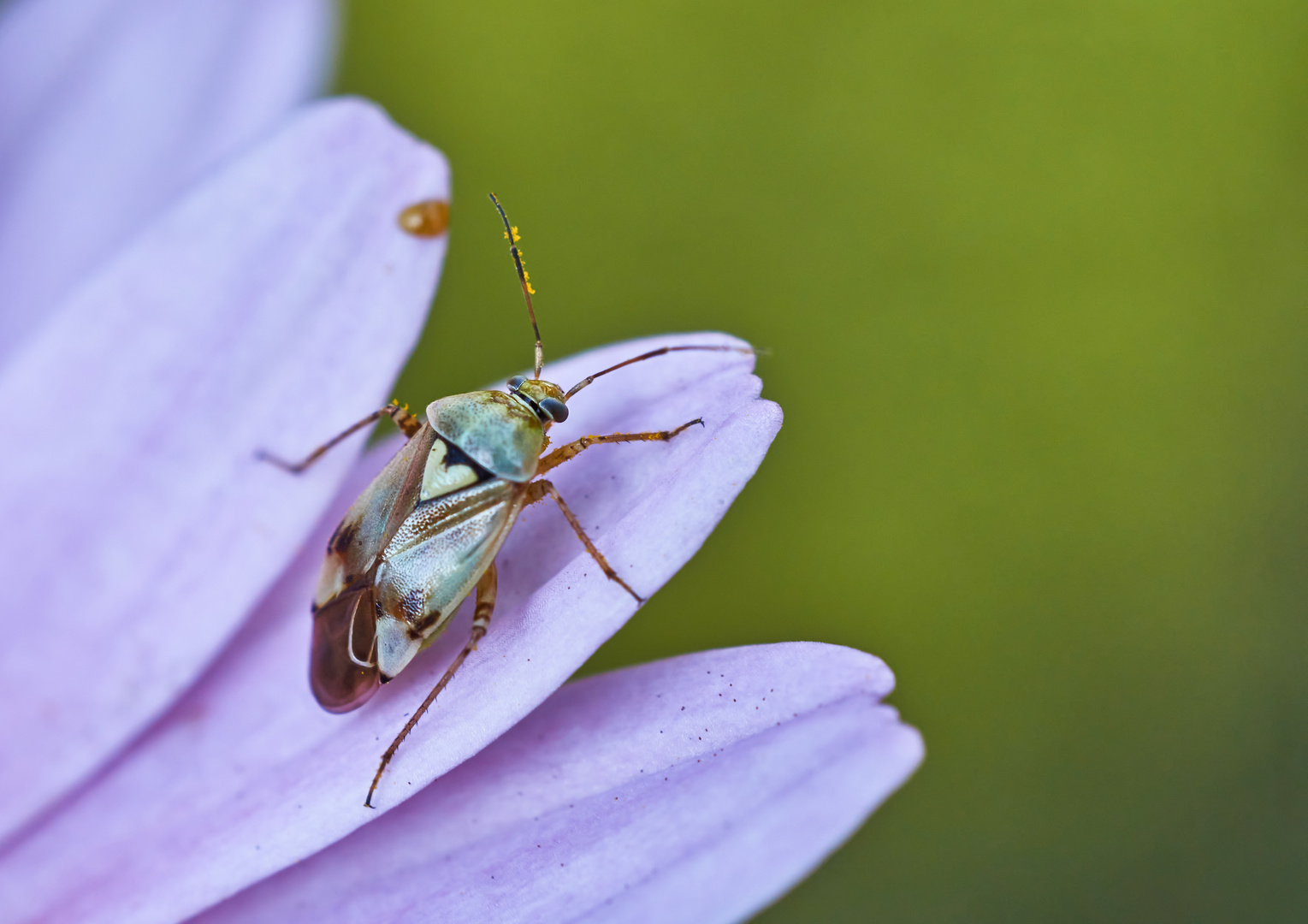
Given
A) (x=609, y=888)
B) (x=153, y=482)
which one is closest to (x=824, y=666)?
(x=609, y=888)

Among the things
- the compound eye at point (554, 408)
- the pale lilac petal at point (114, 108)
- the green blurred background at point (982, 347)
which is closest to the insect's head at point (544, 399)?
the compound eye at point (554, 408)

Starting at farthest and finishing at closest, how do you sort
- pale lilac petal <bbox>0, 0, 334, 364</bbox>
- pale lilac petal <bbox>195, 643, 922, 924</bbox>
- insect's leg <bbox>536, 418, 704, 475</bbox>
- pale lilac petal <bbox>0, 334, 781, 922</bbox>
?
1. pale lilac petal <bbox>0, 0, 334, 364</bbox>
2. insect's leg <bbox>536, 418, 704, 475</bbox>
3. pale lilac petal <bbox>0, 334, 781, 922</bbox>
4. pale lilac petal <bbox>195, 643, 922, 924</bbox>

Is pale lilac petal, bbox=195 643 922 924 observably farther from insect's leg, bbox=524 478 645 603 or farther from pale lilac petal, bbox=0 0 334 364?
pale lilac petal, bbox=0 0 334 364

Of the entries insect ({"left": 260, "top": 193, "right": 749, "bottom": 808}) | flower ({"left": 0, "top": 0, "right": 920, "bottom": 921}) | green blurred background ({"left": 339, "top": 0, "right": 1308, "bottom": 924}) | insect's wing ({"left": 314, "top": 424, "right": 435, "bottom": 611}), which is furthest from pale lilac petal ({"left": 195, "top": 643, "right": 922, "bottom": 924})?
green blurred background ({"left": 339, "top": 0, "right": 1308, "bottom": 924})

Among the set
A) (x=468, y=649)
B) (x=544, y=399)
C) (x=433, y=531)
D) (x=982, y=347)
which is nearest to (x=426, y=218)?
(x=544, y=399)

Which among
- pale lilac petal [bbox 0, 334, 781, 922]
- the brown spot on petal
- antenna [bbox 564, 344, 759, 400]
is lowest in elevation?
pale lilac petal [bbox 0, 334, 781, 922]

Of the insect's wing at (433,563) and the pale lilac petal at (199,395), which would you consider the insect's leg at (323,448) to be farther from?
the insect's wing at (433,563)
